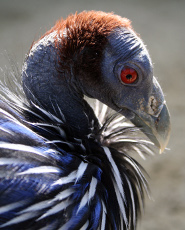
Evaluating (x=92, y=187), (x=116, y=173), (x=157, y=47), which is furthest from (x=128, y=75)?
(x=157, y=47)

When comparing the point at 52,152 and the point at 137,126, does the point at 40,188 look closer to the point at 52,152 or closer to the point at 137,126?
the point at 52,152

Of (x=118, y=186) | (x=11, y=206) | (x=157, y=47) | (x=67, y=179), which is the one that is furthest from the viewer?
(x=157, y=47)

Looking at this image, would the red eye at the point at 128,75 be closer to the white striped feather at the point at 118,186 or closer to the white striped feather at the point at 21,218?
the white striped feather at the point at 118,186

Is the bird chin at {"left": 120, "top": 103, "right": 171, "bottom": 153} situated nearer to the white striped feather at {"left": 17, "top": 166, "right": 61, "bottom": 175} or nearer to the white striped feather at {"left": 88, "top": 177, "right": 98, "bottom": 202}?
the white striped feather at {"left": 88, "top": 177, "right": 98, "bottom": 202}

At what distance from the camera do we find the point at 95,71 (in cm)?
186

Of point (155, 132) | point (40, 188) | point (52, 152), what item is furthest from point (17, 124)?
point (155, 132)

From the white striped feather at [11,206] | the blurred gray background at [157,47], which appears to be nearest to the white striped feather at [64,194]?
the white striped feather at [11,206]

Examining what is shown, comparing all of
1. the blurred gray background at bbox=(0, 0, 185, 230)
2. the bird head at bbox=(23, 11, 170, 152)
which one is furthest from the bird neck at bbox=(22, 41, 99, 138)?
the blurred gray background at bbox=(0, 0, 185, 230)

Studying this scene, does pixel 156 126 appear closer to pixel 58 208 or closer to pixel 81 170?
pixel 81 170

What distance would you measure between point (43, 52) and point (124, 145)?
595 millimetres

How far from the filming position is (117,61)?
1.87 metres

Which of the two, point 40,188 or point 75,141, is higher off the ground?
point 75,141

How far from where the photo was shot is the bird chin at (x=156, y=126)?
1.94 m

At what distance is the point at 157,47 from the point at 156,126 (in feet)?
12.2
